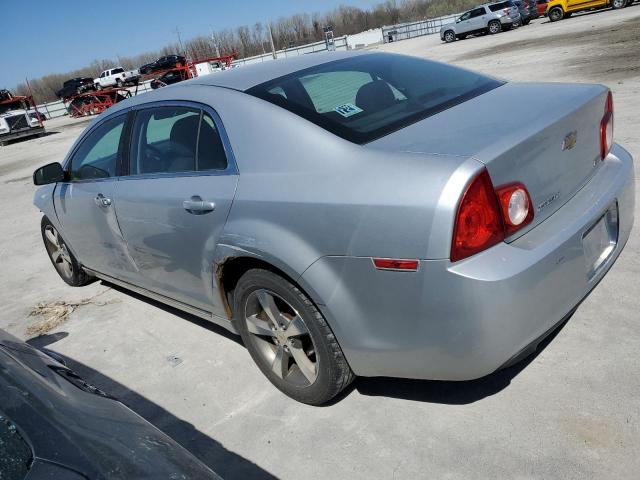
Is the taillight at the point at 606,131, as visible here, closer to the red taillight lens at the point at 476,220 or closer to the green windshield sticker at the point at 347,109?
the red taillight lens at the point at 476,220

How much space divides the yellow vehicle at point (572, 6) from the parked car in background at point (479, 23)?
7.46ft

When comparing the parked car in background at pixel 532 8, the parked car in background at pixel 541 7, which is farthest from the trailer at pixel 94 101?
the parked car in background at pixel 541 7

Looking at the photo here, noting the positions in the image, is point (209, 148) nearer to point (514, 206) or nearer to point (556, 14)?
point (514, 206)

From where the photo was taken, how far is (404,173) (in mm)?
2086

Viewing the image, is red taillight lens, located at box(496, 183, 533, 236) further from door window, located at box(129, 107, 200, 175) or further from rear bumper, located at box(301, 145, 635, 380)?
door window, located at box(129, 107, 200, 175)

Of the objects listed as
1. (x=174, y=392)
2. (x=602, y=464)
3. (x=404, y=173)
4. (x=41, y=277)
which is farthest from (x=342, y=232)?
(x=41, y=277)

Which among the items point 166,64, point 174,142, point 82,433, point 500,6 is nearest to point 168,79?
point 166,64

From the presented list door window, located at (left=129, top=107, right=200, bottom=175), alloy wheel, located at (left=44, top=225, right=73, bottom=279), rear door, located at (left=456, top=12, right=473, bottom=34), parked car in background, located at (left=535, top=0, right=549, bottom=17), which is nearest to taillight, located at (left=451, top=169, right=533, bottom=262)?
door window, located at (left=129, top=107, right=200, bottom=175)

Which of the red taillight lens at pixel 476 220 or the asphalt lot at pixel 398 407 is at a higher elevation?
the red taillight lens at pixel 476 220

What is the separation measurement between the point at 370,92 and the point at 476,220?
3.96 ft

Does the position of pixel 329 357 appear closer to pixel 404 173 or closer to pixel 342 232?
pixel 342 232

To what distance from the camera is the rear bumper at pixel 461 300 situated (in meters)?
2.00

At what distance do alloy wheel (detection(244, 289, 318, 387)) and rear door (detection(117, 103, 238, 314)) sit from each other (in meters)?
0.30

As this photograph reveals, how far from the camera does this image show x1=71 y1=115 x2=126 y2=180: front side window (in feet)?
12.2
